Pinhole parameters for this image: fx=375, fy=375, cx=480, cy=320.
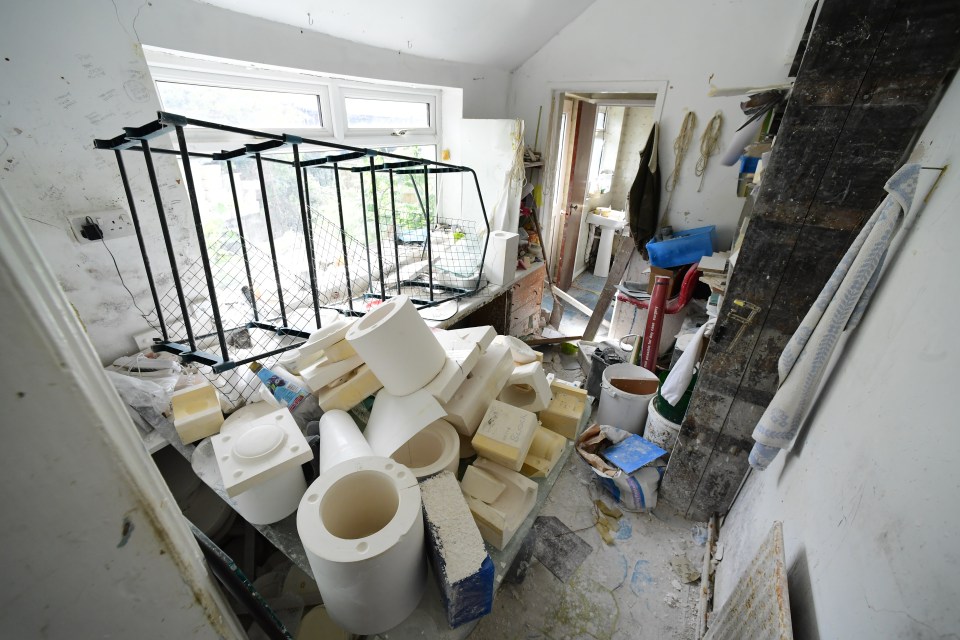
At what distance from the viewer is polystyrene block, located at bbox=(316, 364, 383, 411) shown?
1.16 metres

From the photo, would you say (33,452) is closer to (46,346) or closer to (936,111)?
(46,346)

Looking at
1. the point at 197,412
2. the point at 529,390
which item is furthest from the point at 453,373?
the point at 197,412

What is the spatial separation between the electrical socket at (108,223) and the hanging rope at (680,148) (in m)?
3.47

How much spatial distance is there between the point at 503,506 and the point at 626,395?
1453 millimetres

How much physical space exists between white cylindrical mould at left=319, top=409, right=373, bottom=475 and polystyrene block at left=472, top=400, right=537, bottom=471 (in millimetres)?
322

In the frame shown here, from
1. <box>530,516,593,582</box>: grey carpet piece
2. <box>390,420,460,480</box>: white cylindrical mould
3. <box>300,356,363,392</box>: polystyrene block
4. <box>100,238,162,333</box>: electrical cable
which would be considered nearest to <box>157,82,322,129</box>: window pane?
<box>100,238,162,333</box>: electrical cable

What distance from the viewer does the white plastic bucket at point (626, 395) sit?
7.40 feet

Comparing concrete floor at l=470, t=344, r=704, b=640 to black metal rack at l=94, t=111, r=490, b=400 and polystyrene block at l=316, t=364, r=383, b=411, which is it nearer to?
polystyrene block at l=316, t=364, r=383, b=411

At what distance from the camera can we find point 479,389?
47.9 inches

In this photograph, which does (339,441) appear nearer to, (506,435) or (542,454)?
(506,435)

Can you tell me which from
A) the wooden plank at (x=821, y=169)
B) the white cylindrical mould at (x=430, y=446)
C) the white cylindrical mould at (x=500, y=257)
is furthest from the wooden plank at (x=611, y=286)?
the white cylindrical mould at (x=430, y=446)

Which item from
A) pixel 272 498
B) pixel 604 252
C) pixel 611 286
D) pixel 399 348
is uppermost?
pixel 399 348

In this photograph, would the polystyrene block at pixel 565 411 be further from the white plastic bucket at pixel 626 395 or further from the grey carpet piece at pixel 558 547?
the white plastic bucket at pixel 626 395

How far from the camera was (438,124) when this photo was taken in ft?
10.0
